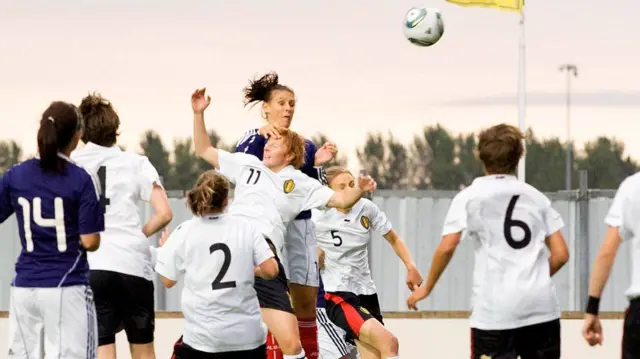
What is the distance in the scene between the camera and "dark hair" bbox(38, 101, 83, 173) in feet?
23.5

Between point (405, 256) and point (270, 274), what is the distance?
3463 millimetres

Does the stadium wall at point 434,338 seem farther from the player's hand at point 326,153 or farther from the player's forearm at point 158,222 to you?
the player's forearm at point 158,222

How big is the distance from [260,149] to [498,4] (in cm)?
→ 1765

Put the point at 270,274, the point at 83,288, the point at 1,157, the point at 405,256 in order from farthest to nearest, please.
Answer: the point at 1,157
the point at 405,256
the point at 270,274
the point at 83,288

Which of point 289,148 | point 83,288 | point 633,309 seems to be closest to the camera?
point 633,309

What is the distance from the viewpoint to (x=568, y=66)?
6894 centimetres

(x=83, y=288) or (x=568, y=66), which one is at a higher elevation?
(x=568, y=66)

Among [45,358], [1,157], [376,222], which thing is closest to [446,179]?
[1,157]

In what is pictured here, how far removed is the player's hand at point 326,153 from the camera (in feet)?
31.4

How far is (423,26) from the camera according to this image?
743 inches

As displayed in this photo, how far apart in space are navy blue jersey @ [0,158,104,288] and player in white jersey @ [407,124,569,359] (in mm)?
1815

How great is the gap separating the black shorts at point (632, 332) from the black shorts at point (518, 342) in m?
0.69

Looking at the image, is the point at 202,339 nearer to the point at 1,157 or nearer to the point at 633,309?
the point at 633,309

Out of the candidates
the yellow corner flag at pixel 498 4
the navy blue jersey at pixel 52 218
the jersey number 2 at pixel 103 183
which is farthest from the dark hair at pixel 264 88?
the yellow corner flag at pixel 498 4
